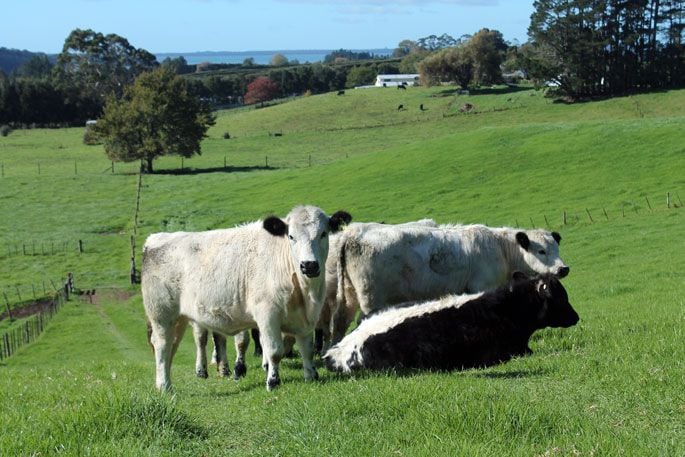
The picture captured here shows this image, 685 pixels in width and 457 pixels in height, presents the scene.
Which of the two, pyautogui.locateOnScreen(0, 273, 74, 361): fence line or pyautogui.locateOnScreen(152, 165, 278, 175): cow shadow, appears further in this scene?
pyautogui.locateOnScreen(152, 165, 278, 175): cow shadow

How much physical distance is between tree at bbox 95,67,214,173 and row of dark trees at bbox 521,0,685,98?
43526 mm

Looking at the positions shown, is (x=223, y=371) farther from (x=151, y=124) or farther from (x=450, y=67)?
(x=450, y=67)

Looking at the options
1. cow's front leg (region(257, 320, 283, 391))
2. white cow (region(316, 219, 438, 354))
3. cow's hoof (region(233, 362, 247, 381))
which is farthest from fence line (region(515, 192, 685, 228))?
cow's front leg (region(257, 320, 283, 391))

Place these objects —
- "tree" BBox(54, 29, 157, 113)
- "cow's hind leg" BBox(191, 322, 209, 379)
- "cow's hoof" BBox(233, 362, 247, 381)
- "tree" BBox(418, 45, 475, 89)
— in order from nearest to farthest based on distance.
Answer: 1. "cow's hoof" BBox(233, 362, 247, 381)
2. "cow's hind leg" BBox(191, 322, 209, 379)
3. "tree" BBox(418, 45, 475, 89)
4. "tree" BBox(54, 29, 157, 113)

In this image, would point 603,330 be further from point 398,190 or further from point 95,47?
point 95,47

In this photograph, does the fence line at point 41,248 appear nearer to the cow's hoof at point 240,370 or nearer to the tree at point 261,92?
the cow's hoof at point 240,370

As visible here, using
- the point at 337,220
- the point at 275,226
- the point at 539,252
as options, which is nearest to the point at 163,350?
the point at 275,226

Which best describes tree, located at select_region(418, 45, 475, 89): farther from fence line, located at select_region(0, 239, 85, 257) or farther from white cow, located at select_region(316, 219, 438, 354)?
white cow, located at select_region(316, 219, 438, 354)

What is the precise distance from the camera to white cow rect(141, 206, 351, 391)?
11.6 metres

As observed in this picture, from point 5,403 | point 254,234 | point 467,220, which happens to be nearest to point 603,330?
point 254,234

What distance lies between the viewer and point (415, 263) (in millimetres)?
15734

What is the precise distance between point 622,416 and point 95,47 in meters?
152

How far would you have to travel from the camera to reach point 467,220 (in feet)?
148

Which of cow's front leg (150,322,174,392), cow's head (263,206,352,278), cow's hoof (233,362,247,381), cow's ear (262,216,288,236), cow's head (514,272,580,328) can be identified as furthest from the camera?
cow's hoof (233,362,247,381)
